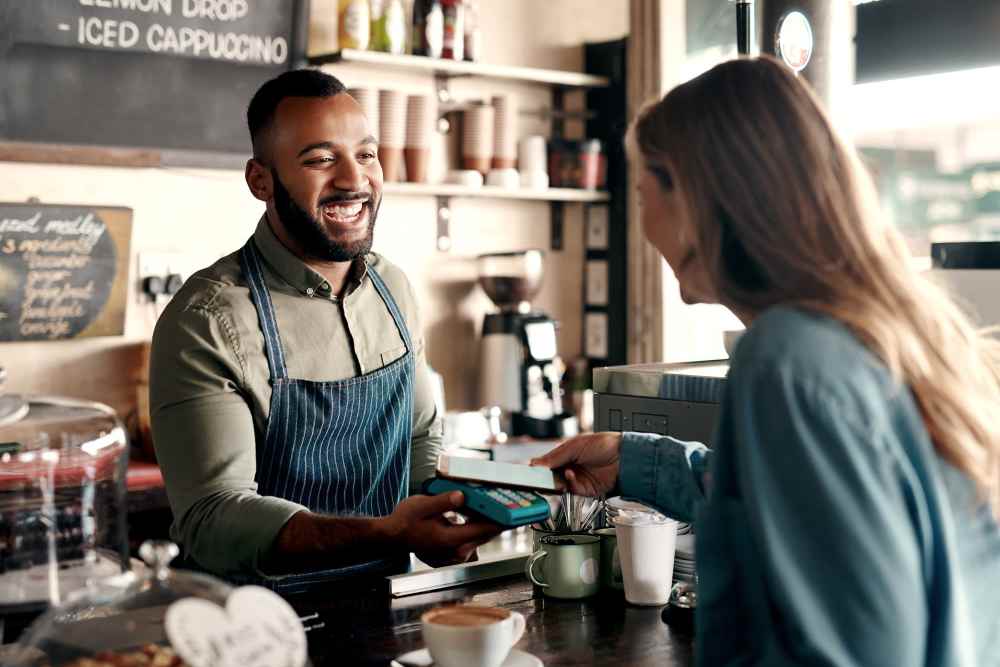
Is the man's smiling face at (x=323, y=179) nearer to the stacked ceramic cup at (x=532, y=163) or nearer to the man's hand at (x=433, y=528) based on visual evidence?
the man's hand at (x=433, y=528)

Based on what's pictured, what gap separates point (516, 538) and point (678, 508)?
2.66 meters

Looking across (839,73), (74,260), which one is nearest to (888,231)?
(839,73)

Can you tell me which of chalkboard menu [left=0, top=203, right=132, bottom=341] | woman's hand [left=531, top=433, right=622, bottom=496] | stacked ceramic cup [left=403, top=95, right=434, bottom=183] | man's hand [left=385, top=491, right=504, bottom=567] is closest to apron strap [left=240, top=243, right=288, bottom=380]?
man's hand [left=385, top=491, right=504, bottom=567]

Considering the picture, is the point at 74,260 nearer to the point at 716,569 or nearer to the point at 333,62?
the point at 333,62

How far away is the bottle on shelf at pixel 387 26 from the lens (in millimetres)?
4090

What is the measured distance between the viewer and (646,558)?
177cm

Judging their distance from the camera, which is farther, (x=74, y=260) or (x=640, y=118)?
(x=74, y=260)

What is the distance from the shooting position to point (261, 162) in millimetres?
2477

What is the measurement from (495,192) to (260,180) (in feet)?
6.58

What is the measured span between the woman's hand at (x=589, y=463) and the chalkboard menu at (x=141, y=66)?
2.34 m

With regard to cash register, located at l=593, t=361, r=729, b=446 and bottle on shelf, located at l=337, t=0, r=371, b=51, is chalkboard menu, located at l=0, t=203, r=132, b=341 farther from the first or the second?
cash register, located at l=593, t=361, r=729, b=446

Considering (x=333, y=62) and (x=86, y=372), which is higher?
(x=333, y=62)

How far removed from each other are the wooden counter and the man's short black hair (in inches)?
40.9

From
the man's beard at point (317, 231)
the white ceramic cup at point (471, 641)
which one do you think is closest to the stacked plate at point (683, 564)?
the white ceramic cup at point (471, 641)
